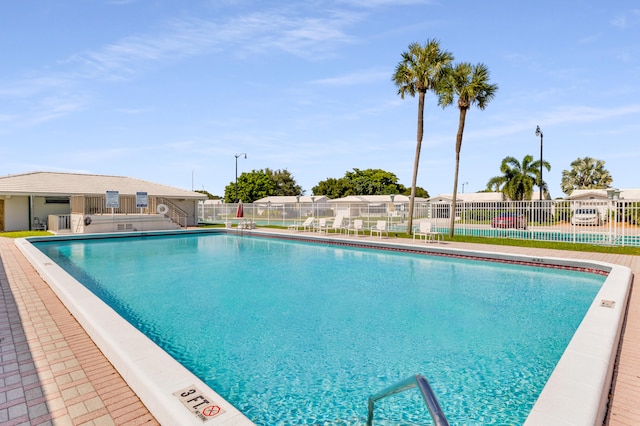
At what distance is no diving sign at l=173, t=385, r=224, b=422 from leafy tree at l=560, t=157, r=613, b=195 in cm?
6145

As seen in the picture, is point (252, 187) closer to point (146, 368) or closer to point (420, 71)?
point (420, 71)

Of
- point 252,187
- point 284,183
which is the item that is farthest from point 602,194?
point 284,183

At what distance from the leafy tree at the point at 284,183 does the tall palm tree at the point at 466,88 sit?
5407 centimetres

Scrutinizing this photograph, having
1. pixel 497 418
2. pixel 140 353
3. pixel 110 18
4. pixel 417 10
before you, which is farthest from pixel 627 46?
pixel 110 18

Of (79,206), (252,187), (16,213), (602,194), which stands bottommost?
(16,213)

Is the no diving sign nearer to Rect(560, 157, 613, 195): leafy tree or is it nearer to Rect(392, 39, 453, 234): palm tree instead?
Rect(392, 39, 453, 234): palm tree

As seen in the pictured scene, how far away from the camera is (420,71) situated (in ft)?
55.3

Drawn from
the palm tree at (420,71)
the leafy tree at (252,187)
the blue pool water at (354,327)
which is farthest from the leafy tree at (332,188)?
the blue pool water at (354,327)

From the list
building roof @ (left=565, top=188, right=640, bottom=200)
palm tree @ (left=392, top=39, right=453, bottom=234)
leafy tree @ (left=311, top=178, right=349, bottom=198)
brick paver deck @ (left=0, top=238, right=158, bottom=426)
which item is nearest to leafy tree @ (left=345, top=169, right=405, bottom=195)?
leafy tree @ (left=311, top=178, right=349, bottom=198)

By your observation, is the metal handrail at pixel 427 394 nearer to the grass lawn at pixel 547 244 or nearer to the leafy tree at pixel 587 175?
the grass lawn at pixel 547 244

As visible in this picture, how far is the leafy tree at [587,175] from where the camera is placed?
49.9 metres

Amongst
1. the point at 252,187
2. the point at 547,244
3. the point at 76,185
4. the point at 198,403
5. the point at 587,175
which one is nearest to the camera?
the point at 198,403

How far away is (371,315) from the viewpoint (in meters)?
6.54

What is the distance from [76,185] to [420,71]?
22446 millimetres
